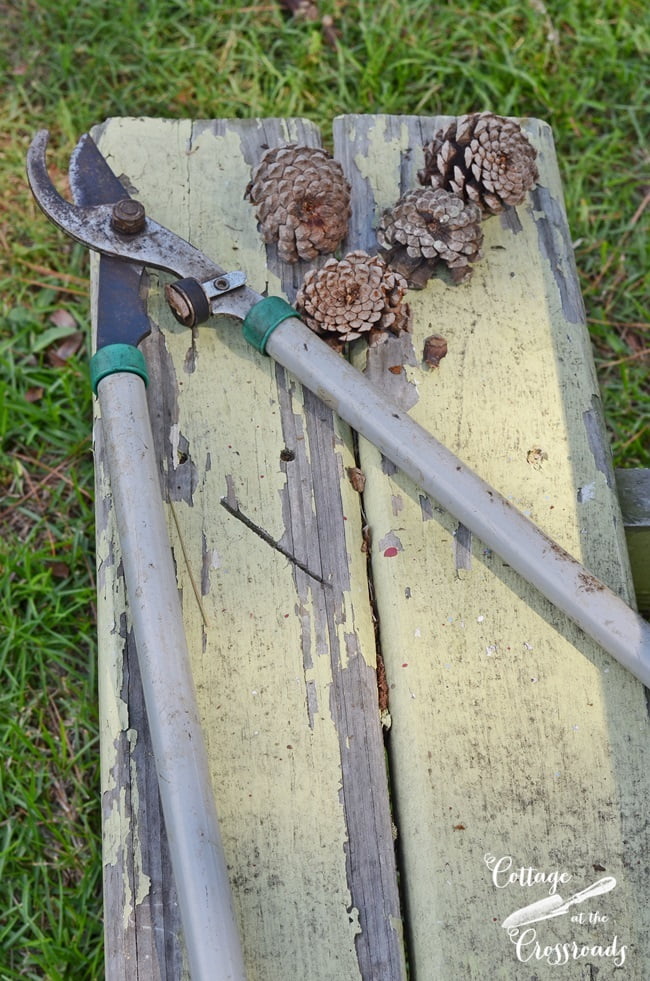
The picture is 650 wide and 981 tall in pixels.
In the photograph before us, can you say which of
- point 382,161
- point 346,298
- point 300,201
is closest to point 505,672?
point 346,298

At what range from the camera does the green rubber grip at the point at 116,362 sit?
1.62 m

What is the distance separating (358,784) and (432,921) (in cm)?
22

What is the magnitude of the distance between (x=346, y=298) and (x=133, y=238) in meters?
0.42

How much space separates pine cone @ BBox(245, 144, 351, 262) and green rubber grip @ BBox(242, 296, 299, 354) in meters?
0.19

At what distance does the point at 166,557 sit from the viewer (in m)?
1.48

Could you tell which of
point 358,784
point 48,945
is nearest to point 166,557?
point 358,784

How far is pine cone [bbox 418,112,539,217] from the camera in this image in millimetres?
1848

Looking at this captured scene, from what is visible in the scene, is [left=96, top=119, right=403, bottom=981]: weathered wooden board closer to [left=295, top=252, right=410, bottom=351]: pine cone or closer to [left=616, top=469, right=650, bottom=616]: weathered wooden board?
[left=295, top=252, right=410, bottom=351]: pine cone

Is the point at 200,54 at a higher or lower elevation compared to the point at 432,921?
higher

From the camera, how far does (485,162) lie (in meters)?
1.84

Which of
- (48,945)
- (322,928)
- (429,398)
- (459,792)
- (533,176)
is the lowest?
(48,945)

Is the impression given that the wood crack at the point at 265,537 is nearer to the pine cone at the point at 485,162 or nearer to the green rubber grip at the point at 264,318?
the green rubber grip at the point at 264,318

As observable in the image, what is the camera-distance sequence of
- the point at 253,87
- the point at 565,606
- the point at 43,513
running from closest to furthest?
the point at 565,606 < the point at 43,513 < the point at 253,87

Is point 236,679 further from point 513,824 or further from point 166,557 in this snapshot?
point 513,824
